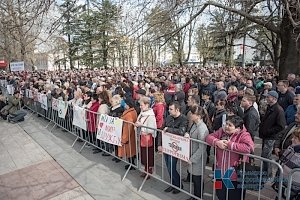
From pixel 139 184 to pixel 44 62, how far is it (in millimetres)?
72040

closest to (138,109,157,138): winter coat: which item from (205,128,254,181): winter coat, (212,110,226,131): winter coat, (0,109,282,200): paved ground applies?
(0,109,282,200): paved ground

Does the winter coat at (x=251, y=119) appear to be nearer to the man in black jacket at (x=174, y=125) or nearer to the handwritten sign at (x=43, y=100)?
the man in black jacket at (x=174, y=125)

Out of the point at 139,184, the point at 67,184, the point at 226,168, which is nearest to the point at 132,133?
the point at 139,184

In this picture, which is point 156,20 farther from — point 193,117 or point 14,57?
point 14,57

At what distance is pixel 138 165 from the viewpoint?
5961mm

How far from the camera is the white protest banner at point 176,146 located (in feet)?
15.1

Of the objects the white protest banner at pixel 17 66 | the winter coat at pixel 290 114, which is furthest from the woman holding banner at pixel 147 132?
the white protest banner at pixel 17 66

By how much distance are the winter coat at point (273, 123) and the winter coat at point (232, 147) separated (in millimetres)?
1569

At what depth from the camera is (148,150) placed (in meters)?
5.70

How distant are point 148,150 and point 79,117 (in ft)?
10.1

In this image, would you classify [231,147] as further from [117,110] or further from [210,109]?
[117,110]

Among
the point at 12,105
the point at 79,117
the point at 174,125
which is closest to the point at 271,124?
the point at 174,125

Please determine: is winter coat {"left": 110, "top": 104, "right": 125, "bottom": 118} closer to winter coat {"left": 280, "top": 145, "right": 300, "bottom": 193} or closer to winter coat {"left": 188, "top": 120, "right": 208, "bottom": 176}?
winter coat {"left": 188, "top": 120, "right": 208, "bottom": 176}

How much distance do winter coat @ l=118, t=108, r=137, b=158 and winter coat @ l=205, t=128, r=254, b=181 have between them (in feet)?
7.06
